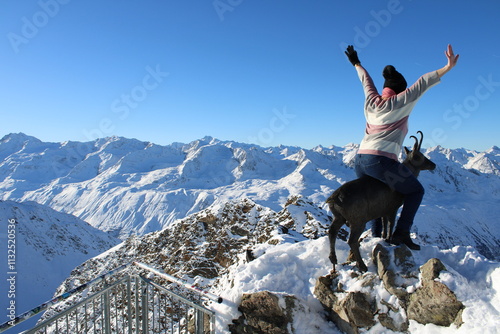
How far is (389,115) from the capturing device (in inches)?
223

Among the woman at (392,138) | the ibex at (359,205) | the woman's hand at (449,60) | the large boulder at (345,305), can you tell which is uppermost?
the woman's hand at (449,60)

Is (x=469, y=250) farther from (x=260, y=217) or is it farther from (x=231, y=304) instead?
(x=260, y=217)

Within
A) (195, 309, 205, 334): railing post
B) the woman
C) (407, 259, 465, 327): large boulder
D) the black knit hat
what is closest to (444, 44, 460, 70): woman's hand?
the woman

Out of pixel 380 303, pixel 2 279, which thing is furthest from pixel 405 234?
pixel 2 279

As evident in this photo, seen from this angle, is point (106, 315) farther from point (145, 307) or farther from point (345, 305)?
point (345, 305)

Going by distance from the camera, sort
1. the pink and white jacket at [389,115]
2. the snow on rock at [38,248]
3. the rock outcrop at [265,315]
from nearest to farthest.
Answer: the pink and white jacket at [389,115] → the rock outcrop at [265,315] → the snow on rock at [38,248]

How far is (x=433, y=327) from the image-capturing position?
479 centimetres

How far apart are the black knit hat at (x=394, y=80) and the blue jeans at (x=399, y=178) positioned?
138cm

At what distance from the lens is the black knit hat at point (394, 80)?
19.6ft

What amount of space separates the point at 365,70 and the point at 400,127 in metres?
1.55

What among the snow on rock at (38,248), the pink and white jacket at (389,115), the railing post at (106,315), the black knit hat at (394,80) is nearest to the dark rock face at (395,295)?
the pink and white jacket at (389,115)

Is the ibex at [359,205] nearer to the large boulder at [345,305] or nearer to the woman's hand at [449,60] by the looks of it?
the large boulder at [345,305]

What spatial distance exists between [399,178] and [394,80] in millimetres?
1890

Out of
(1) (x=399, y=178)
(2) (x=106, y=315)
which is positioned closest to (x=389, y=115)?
(1) (x=399, y=178)
